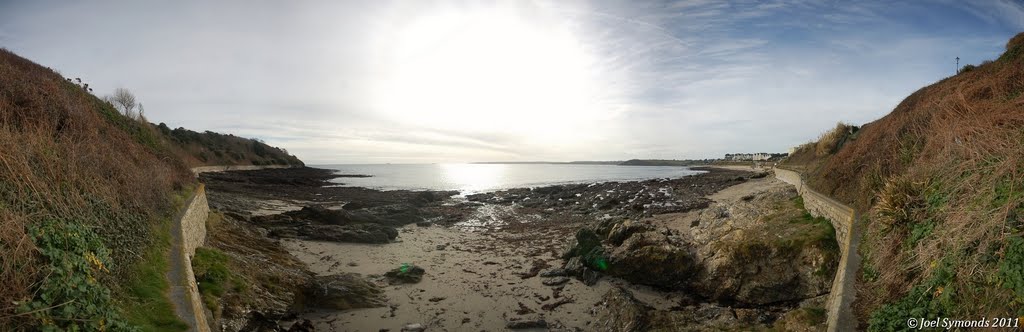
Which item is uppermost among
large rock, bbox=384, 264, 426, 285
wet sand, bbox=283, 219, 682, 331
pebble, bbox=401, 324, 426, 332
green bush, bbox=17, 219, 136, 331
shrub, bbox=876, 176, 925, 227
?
shrub, bbox=876, 176, 925, 227

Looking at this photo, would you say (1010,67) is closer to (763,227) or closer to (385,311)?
(763,227)

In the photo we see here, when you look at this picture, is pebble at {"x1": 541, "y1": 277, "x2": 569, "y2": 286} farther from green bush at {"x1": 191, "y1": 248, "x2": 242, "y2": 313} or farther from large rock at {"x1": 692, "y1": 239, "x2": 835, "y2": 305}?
green bush at {"x1": 191, "y1": 248, "x2": 242, "y2": 313}

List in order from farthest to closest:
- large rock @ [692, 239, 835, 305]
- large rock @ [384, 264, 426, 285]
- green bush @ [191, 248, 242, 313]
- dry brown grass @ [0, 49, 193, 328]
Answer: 1. large rock @ [384, 264, 426, 285]
2. large rock @ [692, 239, 835, 305]
3. green bush @ [191, 248, 242, 313]
4. dry brown grass @ [0, 49, 193, 328]

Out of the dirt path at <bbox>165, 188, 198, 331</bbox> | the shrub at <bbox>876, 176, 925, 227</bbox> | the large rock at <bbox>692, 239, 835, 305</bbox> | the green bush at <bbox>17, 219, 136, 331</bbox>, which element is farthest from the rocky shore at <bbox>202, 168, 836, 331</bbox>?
the green bush at <bbox>17, 219, 136, 331</bbox>

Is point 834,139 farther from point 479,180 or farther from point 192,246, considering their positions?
point 479,180

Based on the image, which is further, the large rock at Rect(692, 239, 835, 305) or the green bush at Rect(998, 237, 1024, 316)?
the large rock at Rect(692, 239, 835, 305)

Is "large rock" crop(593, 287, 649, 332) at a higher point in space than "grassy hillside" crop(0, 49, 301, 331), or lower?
lower

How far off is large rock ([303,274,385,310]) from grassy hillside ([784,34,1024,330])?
9.70 metres

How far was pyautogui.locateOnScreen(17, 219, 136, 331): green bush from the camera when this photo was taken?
12.7 ft

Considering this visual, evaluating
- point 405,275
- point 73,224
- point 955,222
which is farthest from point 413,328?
point 955,222

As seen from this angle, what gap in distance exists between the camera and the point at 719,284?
31.2 feet

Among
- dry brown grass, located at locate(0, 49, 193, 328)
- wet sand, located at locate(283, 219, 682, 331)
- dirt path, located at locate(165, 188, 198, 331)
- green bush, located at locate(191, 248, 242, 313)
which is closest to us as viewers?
dry brown grass, located at locate(0, 49, 193, 328)

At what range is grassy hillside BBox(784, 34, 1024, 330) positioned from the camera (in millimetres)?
4512

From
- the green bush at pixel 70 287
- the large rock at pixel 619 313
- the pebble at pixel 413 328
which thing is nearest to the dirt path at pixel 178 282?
the green bush at pixel 70 287
